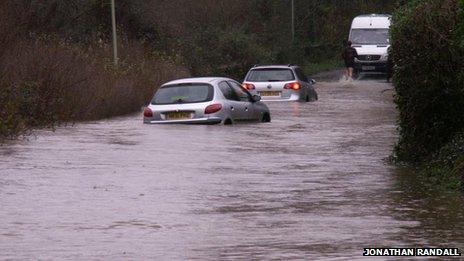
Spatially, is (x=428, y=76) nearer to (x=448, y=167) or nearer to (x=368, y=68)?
(x=448, y=167)

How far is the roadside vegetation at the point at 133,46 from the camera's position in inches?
1082

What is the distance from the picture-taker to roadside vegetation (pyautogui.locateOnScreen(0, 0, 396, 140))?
27.5 metres

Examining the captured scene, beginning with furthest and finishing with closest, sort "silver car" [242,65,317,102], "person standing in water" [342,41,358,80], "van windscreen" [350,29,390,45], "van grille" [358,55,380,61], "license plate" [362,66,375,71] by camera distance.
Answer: "license plate" [362,66,375,71]
"person standing in water" [342,41,358,80]
"van grille" [358,55,380,61]
"van windscreen" [350,29,390,45]
"silver car" [242,65,317,102]

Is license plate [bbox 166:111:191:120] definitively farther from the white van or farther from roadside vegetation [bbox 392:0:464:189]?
the white van

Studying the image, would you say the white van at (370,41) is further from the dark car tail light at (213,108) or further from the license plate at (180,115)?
the license plate at (180,115)

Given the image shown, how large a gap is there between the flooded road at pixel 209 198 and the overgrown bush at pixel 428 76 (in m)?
0.73

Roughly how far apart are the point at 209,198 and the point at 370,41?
123 ft

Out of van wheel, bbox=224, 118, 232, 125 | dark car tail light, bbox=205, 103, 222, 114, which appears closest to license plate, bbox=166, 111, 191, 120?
dark car tail light, bbox=205, 103, 222, 114

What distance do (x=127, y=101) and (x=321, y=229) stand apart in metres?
21.6

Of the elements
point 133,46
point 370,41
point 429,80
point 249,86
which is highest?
point 429,80

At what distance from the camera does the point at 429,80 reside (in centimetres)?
1764

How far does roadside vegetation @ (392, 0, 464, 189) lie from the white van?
32147 mm

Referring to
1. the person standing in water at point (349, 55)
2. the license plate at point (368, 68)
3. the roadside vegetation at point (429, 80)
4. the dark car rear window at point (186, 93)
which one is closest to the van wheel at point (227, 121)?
the dark car rear window at point (186, 93)

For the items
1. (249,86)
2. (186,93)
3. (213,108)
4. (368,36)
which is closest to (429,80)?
(213,108)
